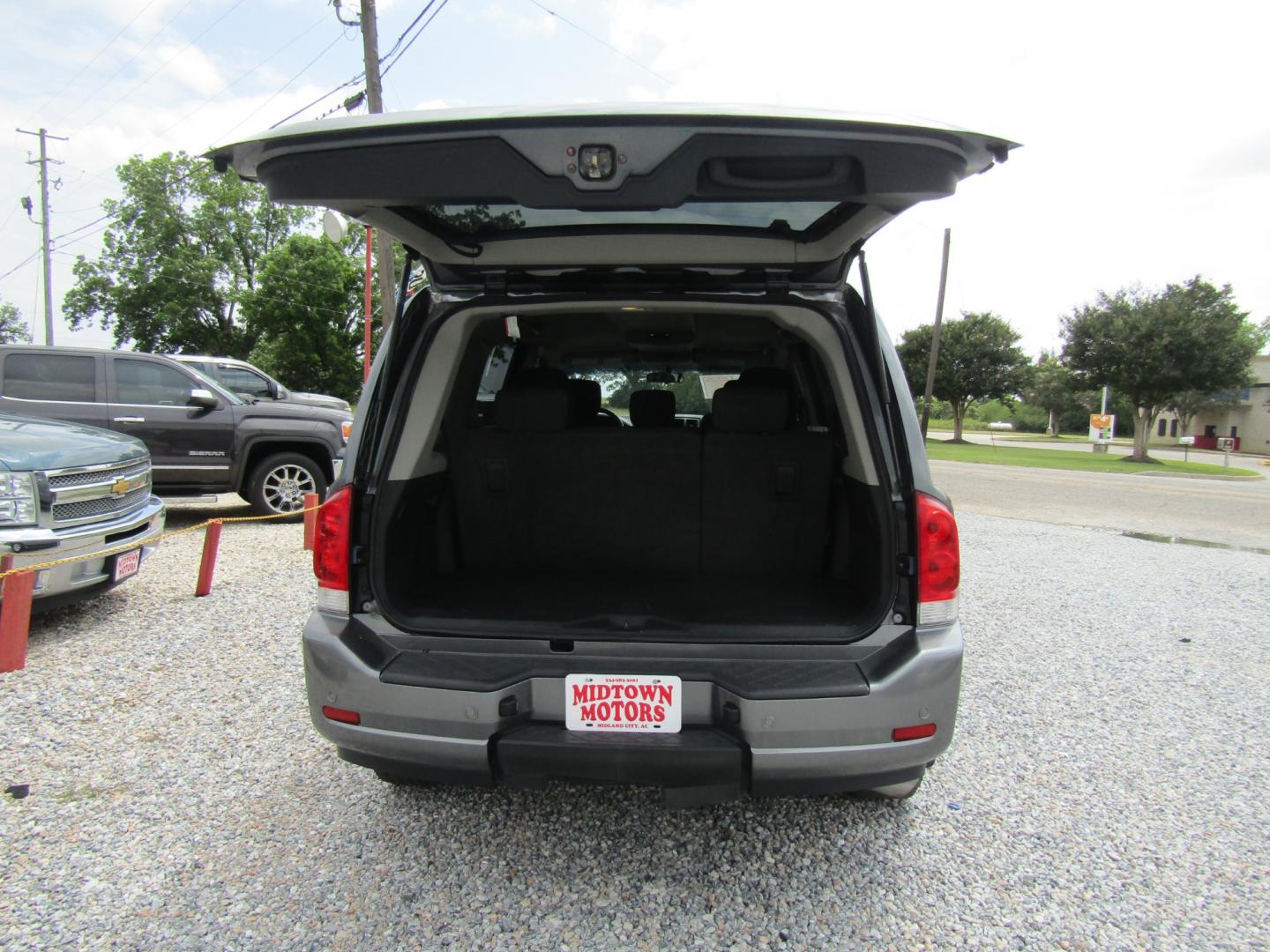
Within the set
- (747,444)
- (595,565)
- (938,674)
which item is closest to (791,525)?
(747,444)

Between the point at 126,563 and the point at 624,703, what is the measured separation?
3.80 metres

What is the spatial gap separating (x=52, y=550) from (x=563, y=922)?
3.51 metres

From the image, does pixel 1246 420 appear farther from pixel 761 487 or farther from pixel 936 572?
pixel 936 572

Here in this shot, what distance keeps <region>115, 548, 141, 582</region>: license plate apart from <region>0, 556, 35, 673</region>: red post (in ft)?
1.89

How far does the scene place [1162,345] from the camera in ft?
95.7

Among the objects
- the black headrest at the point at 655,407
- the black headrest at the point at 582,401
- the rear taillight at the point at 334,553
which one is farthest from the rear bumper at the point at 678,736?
the black headrest at the point at 655,407

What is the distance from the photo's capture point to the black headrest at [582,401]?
353 cm

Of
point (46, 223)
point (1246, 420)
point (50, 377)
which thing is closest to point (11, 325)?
point (46, 223)

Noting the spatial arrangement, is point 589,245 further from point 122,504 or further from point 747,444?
point 122,504

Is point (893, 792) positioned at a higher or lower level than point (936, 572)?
lower

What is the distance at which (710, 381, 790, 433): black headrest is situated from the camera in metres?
2.96

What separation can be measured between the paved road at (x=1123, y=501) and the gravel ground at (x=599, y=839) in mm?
Answer: 7019

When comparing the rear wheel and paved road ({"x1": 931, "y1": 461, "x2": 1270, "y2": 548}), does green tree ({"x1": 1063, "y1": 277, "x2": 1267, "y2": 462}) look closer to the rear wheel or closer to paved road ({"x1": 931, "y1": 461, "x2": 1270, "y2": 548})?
paved road ({"x1": 931, "y1": 461, "x2": 1270, "y2": 548})

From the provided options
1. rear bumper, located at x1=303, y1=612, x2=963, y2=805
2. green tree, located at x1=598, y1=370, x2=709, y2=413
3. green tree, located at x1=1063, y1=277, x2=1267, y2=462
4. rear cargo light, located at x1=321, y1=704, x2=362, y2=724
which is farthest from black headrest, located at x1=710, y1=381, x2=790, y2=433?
green tree, located at x1=1063, y1=277, x2=1267, y2=462
